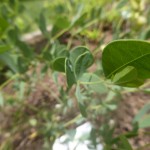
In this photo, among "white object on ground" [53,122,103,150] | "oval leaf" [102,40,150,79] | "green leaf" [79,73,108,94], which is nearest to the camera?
"oval leaf" [102,40,150,79]

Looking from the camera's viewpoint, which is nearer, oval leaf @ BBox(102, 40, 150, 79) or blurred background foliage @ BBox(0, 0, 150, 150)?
oval leaf @ BBox(102, 40, 150, 79)

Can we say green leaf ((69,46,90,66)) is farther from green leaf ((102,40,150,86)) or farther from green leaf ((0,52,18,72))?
green leaf ((0,52,18,72))

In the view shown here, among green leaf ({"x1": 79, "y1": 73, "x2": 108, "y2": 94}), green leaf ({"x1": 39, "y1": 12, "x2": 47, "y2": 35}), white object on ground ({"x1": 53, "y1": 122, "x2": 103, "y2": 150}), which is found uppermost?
green leaf ({"x1": 39, "y1": 12, "x2": 47, "y2": 35})

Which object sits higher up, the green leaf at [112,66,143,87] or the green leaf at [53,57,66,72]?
the green leaf at [53,57,66,72]

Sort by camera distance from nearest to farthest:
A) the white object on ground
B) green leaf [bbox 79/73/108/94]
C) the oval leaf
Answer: the oval leaf → green leaf [bbox 79/73/108/94] → the white object on ground

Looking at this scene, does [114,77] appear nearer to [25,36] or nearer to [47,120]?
[47,120]

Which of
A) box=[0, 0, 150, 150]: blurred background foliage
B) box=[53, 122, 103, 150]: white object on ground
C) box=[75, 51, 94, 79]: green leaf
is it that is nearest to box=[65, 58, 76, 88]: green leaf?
box=[75, 51, 94, 79]: green leaf
